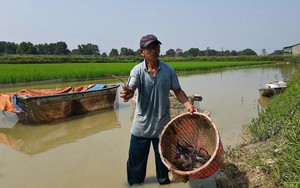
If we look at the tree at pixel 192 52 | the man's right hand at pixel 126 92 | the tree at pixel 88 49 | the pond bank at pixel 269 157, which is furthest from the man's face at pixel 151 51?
the tree at pixel 192 52

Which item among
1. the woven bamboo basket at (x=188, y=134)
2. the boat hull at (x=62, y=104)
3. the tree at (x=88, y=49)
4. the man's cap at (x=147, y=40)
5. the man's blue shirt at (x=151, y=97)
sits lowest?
the boat hull at (x=62, y=104)

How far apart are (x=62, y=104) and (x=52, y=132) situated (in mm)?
988

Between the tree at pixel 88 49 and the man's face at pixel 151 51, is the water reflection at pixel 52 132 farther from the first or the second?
the tree at pixel 88 49

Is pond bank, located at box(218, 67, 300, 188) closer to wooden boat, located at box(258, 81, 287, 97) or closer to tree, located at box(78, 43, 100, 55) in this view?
wooden boat, located at box(258, 81, 287, 97)

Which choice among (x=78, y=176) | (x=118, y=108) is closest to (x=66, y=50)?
(x=118, y=108)

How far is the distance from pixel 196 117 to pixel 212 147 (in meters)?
0.33

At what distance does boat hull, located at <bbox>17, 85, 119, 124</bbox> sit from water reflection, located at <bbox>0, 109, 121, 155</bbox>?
0.18 meters

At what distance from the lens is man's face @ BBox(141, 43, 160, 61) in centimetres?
266

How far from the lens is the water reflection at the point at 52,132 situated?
4957mm

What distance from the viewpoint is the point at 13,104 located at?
6.07 metres

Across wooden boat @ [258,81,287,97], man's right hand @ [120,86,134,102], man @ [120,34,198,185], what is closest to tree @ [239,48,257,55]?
wooden boat @ [258,81,287,97]

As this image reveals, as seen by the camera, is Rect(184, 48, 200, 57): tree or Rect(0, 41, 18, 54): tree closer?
Rect(0, 41, 18, 54): tree

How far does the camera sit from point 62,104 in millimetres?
6539

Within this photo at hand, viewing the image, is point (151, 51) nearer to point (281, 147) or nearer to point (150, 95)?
point (150, 95)
